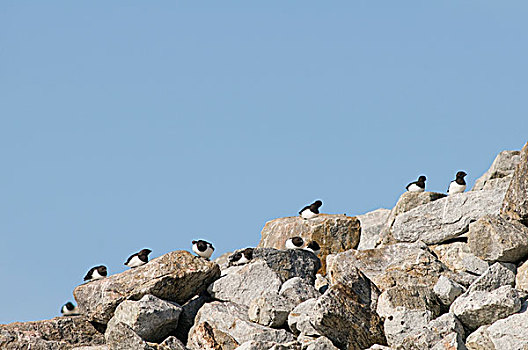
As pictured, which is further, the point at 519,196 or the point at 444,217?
the point at 444,217

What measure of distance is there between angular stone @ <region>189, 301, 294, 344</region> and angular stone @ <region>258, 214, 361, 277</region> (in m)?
4.85

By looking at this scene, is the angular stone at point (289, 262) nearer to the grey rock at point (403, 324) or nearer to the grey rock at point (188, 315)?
the grey rock at point (188, 315)

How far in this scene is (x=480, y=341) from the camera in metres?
16.8

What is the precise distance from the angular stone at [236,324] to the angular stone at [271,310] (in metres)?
0.17

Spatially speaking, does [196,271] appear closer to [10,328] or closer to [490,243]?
[10,328]

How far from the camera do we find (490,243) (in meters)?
20.7

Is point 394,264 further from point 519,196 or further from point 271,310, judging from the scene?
point 271,310

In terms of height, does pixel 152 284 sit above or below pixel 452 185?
below

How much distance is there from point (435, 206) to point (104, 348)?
957 centimetres

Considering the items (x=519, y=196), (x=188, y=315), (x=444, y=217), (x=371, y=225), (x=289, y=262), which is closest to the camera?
(x=188, y=315)

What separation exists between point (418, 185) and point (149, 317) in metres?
9.99

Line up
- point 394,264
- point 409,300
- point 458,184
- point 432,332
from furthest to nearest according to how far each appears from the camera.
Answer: point 458,184 → point 394,264 → point 409,300 → point 432,332

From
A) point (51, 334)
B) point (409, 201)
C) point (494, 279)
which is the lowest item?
point (494, 279)

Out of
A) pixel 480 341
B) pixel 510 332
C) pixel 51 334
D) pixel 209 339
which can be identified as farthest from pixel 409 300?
pixel 51 334
